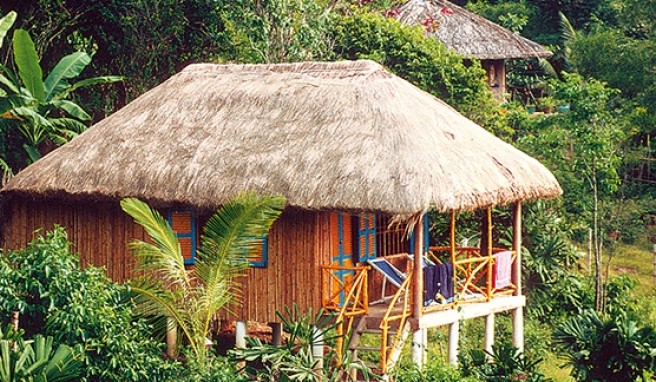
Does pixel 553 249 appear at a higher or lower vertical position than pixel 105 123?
lower

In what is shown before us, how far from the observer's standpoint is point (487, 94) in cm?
2247

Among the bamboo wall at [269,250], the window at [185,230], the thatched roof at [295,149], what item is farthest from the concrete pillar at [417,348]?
the window at [185,230]

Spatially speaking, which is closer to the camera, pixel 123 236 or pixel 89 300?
pixel 89 300

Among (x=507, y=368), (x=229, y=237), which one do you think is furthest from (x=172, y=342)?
(x=507, y=368)

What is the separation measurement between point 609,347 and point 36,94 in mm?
8621

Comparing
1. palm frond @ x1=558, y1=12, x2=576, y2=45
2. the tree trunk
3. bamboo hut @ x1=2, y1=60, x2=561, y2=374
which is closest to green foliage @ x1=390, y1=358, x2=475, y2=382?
bamboo hut @ x1=2, y1=60, x2=561, y2=374

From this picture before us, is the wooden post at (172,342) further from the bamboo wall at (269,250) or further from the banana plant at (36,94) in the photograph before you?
the banana plant at (36,94)

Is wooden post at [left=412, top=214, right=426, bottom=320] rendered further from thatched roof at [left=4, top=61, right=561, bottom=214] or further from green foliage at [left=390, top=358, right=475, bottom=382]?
green foliage at [left=390, top=358, right=475, bottom=382]

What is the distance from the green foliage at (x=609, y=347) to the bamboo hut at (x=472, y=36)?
44.8ft

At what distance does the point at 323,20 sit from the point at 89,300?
921 cm

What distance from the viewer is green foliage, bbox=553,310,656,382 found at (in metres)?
12.8

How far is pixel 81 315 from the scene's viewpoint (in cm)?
1357

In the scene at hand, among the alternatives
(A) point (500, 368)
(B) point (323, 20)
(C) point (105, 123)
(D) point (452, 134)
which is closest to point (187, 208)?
(C) point (105, 123)

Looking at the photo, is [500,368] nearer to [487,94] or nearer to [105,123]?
[105,123]
